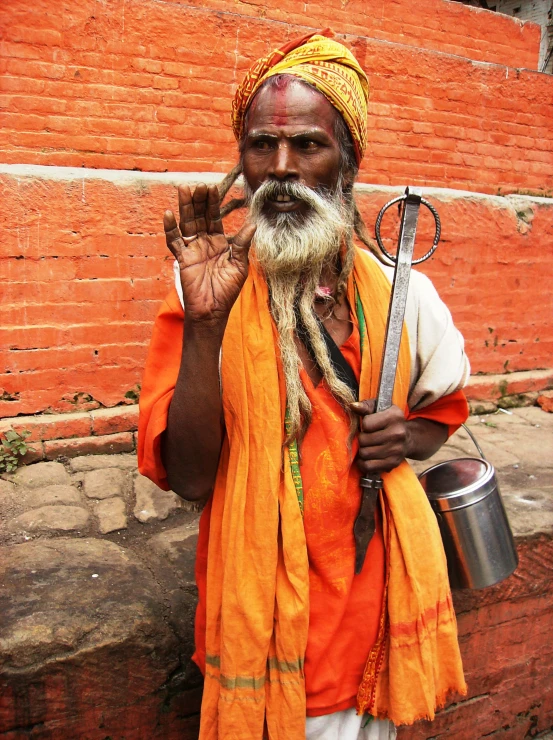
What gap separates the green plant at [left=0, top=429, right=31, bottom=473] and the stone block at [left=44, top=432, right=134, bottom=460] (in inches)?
4.9

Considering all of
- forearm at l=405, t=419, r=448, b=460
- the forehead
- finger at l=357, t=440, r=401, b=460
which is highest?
the forehead

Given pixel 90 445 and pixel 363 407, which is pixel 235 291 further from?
pixel 90 445

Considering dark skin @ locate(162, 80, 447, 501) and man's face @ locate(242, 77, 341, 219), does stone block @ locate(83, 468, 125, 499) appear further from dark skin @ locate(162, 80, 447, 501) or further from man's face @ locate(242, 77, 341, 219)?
man's face @ locate(242, 77, 341, 219)

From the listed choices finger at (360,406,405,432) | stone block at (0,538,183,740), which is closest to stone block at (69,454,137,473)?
stone block at (0,538,183,740)

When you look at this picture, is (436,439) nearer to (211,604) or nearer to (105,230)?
(211,604)

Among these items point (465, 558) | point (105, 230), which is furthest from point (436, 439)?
point (105, 230)

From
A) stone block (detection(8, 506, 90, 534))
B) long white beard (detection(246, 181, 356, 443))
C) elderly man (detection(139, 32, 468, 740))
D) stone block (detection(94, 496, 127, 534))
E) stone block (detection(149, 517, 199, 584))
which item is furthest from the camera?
stone block (detection(94, 496, 127, 534))

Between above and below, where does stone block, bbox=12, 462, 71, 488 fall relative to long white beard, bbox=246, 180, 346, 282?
below

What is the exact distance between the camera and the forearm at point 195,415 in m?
1.50

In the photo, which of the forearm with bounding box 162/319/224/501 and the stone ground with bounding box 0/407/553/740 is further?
the stone ground with bounding box 0/407/553/740

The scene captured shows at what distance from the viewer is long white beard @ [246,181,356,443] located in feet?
5.60

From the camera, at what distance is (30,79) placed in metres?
3.21

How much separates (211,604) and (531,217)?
3825mm

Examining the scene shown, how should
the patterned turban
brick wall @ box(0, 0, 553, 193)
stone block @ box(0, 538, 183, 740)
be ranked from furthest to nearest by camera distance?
brick wall @ box(0, 0, 553, 193)
stone block @ box(0, 538, 183, 740)
the patterned turban
